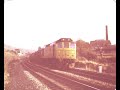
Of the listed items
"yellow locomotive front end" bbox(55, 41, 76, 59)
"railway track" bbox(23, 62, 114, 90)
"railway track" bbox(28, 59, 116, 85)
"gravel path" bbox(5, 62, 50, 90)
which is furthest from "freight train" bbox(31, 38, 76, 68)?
"gravel path" bbox(5, 62, 50, 90)

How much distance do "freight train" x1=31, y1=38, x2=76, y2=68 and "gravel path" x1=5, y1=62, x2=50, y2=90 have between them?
1.72 feet

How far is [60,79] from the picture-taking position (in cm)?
479

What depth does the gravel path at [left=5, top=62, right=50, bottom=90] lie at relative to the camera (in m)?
4.33

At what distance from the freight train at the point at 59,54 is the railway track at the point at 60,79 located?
1.08 feet

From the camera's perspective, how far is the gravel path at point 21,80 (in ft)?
14.2

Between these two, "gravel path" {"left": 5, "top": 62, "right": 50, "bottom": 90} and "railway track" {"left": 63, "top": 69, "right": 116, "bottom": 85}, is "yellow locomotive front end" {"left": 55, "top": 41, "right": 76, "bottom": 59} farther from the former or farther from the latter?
"gravel path" {"left": 5, "top": 62, "right": 50, "bottom": 90}

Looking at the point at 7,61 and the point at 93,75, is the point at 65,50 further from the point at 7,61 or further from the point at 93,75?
A: the point at 7,61

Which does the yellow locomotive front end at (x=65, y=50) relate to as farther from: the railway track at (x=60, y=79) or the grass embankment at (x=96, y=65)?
→ the railway track at (x=60, y=79)

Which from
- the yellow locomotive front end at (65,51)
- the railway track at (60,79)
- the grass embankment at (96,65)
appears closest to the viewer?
the railway track at (60,79)

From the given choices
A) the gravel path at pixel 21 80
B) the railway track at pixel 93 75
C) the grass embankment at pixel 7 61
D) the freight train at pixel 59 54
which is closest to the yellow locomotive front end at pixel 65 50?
the freight train at pixel 59 54

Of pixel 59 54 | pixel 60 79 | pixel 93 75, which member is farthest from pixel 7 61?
pixel 93 75

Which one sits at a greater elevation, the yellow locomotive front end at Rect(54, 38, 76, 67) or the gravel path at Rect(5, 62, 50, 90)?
the yellow locomotive front end at Rect(54, 38, 76, 67)

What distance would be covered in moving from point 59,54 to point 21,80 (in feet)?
4.74
